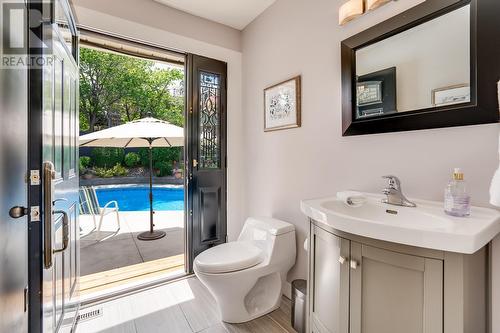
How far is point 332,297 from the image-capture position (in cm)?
111

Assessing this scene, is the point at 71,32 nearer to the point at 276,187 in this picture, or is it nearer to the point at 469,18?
the point at 276,187

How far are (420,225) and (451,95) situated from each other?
62 centimetres

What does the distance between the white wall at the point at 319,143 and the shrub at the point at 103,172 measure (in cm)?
683

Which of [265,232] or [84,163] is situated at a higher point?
[84,163]

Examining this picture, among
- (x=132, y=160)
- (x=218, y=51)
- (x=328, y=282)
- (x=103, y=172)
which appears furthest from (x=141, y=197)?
(x=328, y=282)

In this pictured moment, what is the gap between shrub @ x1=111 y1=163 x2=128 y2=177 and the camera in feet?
25.9

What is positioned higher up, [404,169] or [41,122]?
[41,122]

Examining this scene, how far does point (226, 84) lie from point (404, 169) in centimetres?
194

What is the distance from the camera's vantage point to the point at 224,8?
2.26 metres

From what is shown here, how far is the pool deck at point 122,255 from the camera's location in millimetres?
2385

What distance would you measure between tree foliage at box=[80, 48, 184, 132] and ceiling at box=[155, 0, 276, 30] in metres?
5.63

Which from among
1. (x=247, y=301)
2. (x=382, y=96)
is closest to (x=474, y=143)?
(x=382, y=96)

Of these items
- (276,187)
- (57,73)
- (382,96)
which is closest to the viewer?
(57,73)

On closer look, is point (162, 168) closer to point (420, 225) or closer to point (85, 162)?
point (85, 162)
